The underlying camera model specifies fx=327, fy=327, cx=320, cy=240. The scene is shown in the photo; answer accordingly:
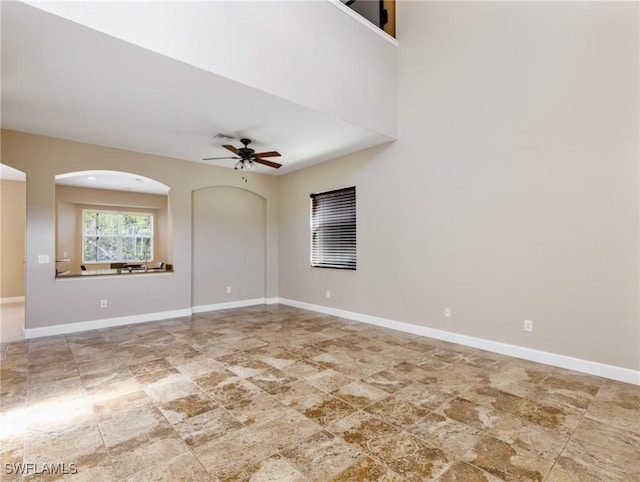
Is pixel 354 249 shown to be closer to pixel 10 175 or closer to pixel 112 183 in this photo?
pixel 112 183

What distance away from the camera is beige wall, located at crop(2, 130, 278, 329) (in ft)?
15.0

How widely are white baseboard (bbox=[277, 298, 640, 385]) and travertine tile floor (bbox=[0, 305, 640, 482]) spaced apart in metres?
0.15

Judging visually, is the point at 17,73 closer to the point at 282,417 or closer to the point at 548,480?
the point at 282,417

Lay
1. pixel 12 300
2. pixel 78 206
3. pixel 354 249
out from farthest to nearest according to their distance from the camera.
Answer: pixel 78 206
pixel 12 300
pixel 354 249

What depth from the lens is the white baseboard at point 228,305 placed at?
6.27 meters

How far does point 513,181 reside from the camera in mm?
3752

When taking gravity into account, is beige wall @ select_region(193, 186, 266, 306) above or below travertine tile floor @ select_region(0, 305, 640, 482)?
above

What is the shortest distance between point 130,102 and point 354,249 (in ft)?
12.5

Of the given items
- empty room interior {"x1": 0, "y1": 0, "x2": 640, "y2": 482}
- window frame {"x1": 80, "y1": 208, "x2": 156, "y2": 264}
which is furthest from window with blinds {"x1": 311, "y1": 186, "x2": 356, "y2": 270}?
window frame {"x1": 80, "y1": 208, "x2": 156, "y2": 264}

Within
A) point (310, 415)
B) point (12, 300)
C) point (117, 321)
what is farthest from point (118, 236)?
point (310, 415)

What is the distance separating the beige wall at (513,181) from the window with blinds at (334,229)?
40cm

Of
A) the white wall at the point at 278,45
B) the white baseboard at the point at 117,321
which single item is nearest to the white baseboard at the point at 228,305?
the white baseboard at the point at 117,321

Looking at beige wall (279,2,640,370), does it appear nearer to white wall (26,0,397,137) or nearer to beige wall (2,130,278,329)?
white wall (26,0,397,137)

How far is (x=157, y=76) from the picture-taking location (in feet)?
10.3
